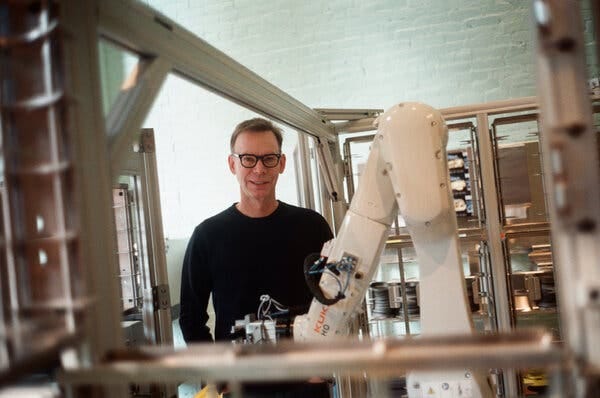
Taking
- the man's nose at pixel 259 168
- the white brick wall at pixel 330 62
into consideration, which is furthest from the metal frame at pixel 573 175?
the white brick wall at pixel 330 62

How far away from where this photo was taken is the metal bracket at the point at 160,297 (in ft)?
8.36

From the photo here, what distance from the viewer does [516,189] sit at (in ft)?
10.5

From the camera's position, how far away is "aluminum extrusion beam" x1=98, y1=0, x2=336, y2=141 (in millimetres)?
1059

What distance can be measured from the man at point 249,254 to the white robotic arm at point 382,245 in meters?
0.60

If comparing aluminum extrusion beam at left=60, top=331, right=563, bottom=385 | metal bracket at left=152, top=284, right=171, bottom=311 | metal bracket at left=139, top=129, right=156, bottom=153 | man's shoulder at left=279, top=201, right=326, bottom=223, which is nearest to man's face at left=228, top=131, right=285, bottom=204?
man's shoulder at left=279, top=201, right=326, bottom=223

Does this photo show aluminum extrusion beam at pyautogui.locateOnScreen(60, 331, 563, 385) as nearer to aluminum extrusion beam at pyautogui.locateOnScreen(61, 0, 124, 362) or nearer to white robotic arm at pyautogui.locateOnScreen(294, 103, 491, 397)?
aluminum extrusion beam at pyautogui.locateOnScreen(61, 0, 124, 362)

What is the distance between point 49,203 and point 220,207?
404cm

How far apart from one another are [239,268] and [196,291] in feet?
0.70

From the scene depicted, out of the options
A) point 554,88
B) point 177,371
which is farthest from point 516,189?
point 177,371

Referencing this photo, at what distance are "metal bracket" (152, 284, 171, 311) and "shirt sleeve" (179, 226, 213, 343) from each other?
277mm

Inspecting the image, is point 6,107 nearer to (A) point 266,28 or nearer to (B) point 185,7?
(A) point 266,28

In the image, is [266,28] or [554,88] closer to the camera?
[554,88]

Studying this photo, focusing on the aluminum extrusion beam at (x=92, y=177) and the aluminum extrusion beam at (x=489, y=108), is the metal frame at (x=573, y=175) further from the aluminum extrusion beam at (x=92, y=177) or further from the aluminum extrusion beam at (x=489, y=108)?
the aluminum extrusion beam at (x=489, y=108)

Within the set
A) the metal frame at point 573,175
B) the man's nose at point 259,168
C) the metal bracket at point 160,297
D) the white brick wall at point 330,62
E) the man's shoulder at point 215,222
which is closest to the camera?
the metal frame at point 573,175
